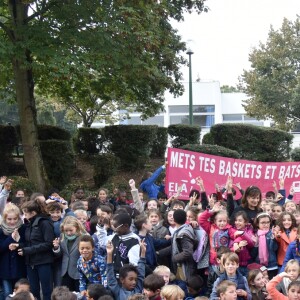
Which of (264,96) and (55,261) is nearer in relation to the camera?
(55,261)

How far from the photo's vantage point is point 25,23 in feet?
44.5

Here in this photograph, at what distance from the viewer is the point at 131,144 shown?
18.5 meters

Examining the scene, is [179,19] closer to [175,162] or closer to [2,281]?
[175,162]

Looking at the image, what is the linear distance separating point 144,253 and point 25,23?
9286mm

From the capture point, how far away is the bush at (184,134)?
1984cm

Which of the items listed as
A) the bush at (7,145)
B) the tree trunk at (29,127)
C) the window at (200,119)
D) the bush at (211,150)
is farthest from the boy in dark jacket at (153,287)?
the window at (200,119)

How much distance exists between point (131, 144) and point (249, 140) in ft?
15.2

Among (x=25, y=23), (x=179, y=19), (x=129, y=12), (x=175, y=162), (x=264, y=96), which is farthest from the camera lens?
(x=264, y=96)

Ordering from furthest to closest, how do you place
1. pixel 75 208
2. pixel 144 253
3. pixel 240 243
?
pixel 75 208
pixel 240 243
pixel 144 253

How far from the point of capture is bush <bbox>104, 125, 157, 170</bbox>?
18.5 m

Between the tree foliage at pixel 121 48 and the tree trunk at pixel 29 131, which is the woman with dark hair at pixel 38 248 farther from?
the tree trunk at pixel 29 131

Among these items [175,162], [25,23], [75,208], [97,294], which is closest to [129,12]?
[25,23]

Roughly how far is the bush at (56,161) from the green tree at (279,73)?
15.8 meters

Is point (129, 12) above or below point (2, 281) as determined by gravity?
above
